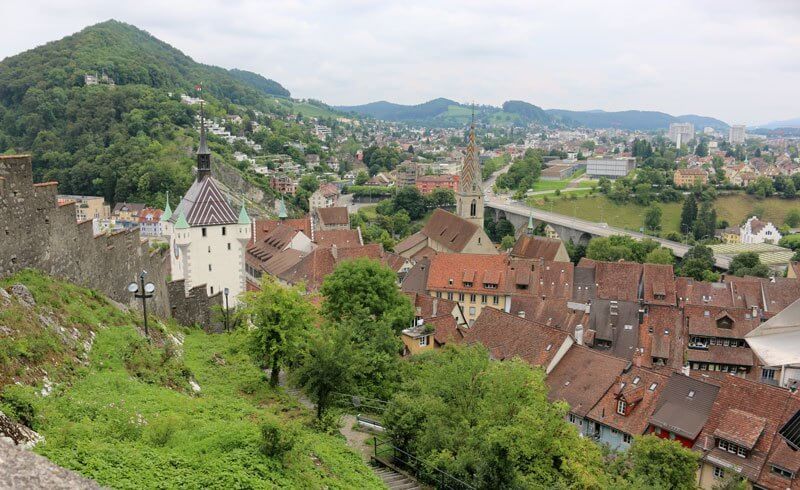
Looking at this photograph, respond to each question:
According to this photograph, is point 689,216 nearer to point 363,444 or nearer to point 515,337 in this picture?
point 515,337

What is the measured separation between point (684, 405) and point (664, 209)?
140 meters

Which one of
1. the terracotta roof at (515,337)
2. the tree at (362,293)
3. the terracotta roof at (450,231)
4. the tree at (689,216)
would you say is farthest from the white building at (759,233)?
the tree at (362,293)

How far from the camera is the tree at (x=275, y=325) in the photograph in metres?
26.4

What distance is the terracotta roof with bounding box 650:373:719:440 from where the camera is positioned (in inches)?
1271

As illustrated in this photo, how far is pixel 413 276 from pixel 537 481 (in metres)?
45.6

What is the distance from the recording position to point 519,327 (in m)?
43.8

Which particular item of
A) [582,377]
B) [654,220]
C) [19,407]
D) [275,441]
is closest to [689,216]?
[654,220]

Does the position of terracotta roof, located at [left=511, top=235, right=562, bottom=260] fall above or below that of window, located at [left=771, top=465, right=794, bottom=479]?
above

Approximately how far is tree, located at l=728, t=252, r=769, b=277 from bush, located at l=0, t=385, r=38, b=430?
9792 cm

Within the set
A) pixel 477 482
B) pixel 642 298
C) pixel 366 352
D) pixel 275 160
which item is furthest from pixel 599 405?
pixel 275 160

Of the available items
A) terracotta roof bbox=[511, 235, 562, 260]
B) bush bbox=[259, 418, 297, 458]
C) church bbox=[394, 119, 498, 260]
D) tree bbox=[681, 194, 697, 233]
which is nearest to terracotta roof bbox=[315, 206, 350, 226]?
church bbox=[394, 119, 498, 260]

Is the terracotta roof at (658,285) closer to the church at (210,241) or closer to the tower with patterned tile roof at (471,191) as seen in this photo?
the church at (210,241)

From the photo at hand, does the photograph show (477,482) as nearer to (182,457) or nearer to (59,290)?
(182,457)

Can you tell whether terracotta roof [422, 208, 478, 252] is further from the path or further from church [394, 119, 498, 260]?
the path
